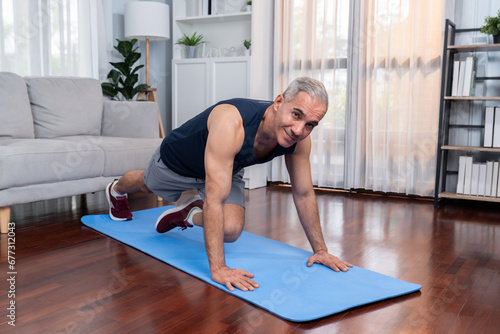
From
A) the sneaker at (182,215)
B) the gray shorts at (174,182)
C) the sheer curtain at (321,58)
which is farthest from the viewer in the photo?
the sheer curtain at (321,58)

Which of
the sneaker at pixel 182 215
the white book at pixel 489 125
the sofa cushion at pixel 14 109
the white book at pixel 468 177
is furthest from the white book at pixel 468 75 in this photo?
the sofa cushion at pixel 14 109

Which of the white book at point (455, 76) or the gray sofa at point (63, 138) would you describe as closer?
the gray sofa at point (63, 138)

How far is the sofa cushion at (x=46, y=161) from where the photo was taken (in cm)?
238

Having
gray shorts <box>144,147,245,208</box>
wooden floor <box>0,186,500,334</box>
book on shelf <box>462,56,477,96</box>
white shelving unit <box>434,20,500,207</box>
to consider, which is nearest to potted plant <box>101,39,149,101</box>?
wooden floor <box>0,186,500,334</box>

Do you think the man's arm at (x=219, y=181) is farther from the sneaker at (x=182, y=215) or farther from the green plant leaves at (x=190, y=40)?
the green plant leaves at (x=190, y=40)

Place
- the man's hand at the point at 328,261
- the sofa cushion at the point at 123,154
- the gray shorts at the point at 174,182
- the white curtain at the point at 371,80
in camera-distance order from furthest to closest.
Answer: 1. the white curtain at the point at 371,80
2. the sofa cushion at the point at 123,154
3. the gray shorts at the point at 174,182
4. the man's hand at the point at 328,261

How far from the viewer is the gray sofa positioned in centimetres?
244

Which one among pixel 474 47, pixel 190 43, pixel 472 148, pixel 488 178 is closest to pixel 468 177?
pixel 488 178

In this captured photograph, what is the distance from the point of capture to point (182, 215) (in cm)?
227

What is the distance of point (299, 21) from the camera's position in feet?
13.0

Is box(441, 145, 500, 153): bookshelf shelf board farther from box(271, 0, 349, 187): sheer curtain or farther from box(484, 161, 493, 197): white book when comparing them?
box(271, 0, 349, 187): sheer curtain

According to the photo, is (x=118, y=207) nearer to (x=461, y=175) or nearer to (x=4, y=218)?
(x=4, y=218)

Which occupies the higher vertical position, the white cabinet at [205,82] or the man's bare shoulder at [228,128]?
the white cabinet at [205,82]

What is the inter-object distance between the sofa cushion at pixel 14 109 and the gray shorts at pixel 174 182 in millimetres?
1129
